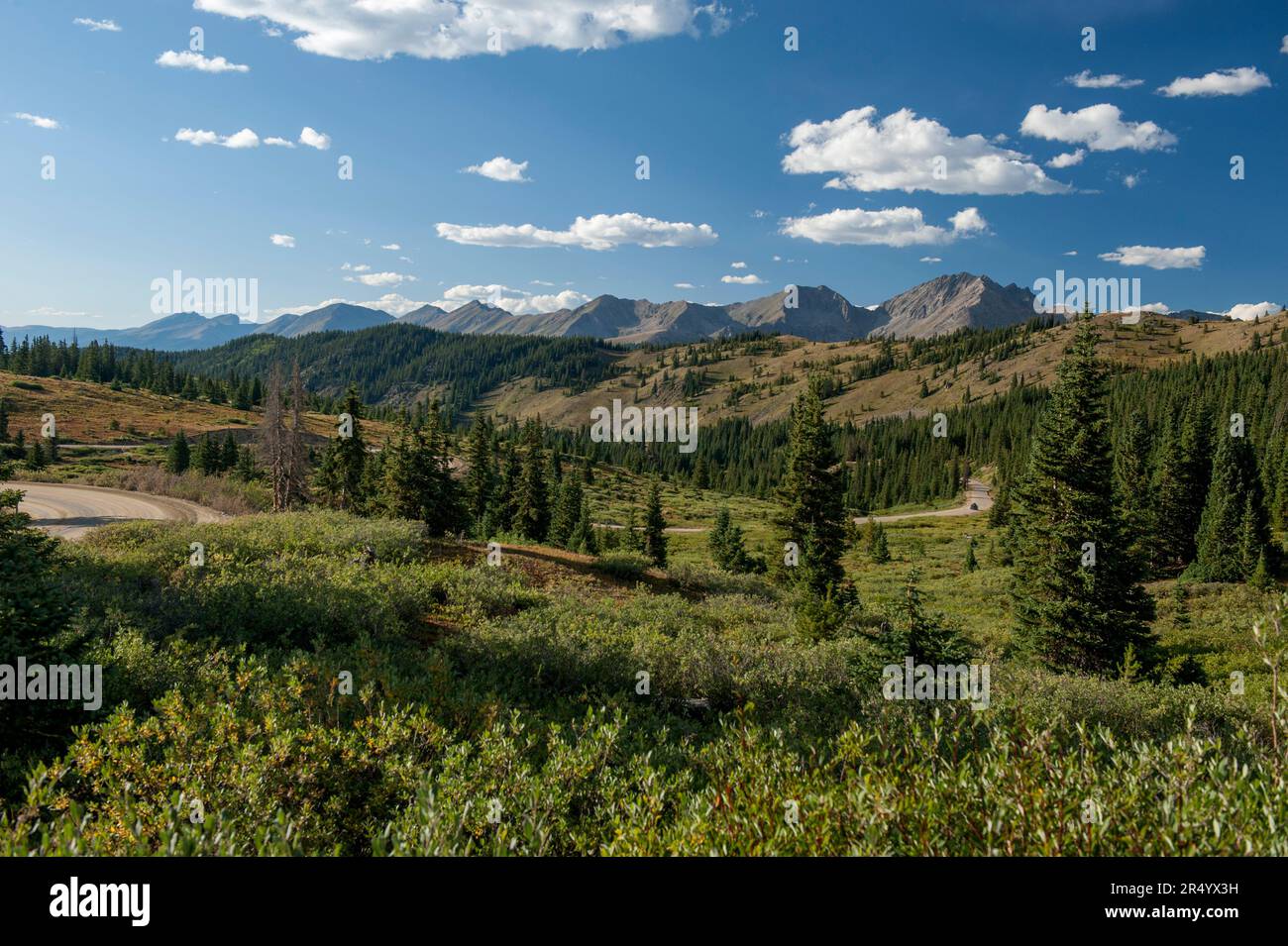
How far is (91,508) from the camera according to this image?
31734 millimetres

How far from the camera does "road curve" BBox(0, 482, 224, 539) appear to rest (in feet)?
89.9

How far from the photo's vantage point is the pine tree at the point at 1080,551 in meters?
24.8

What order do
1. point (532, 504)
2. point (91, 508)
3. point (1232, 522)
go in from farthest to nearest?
point (532, 504), point (1232, 522), point (91, 508)

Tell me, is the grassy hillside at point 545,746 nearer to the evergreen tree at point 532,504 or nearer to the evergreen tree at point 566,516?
the evergreen tree at point 532,504

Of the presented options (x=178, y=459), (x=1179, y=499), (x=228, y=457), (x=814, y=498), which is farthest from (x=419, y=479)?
(x=1179, y=499)

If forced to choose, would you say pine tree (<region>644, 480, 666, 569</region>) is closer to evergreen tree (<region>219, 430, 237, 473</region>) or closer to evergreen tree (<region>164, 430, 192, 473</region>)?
evergreen tree (<region>219, 430, 237, 473</region>)

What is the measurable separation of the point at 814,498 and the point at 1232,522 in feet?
150

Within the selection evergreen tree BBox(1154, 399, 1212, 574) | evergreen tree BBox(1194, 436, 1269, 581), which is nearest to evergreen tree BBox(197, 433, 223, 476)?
evergreen tree BBox(1194, 436, 1269, 581)

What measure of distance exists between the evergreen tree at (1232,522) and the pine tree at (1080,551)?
36924 millimetres

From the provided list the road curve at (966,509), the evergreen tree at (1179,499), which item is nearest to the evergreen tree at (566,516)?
the evergreen tree at (1179,499)

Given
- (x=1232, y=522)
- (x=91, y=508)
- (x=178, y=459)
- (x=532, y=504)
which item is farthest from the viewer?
(x=178, y=459)

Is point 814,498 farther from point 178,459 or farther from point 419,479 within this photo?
point 178,459

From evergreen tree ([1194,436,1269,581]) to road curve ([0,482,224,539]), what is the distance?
72.5 metres
